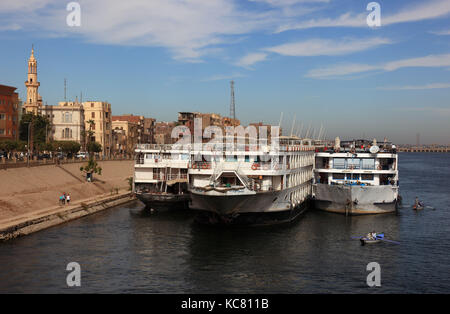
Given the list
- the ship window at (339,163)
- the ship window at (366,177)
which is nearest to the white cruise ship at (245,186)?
the ship window at (339,163)

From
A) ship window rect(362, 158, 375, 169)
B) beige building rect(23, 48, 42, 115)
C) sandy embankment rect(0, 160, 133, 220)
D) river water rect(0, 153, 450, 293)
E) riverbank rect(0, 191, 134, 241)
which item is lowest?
river water rect(0, 153, 450, 293)

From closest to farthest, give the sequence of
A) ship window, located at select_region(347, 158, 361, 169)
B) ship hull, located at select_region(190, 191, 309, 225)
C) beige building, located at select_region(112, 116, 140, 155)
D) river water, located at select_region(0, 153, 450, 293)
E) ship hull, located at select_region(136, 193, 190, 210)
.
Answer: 1. river water, located at select_region(0, 153, 450, 293)
2. ship hull, located at select_region(190, 191, 309, 225)
3. ship hull, located at select_region(136, 193, 190, 210)
4. ship window, located at select_region(347, 158, 361, 169)
5. beige building, located at select_region(112, 116, 140, 155)

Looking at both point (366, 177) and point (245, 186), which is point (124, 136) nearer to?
point (366, 177)

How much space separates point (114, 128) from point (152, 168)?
323 ft

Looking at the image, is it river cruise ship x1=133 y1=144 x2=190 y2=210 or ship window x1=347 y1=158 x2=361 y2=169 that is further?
ship window x1=347 y1=158 x2=361 y2=169

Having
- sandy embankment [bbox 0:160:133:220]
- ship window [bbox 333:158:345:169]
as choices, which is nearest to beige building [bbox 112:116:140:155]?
sandy embankment [bbox 0:160:133:220]

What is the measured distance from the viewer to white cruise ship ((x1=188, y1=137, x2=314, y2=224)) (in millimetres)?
40219

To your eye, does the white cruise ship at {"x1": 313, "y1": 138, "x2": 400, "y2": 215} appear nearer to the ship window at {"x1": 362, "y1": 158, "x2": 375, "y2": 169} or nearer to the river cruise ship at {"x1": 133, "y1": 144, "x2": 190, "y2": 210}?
the ship window at {"x1": 362, "y1": 158, "x2": 375, "y2": 169}

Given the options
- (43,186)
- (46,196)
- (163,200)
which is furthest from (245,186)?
(43,186)

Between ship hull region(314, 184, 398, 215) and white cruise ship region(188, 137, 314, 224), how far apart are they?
7.86 meters
